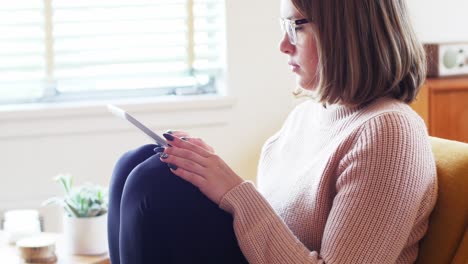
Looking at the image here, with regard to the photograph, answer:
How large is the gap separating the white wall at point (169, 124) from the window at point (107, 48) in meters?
0.11

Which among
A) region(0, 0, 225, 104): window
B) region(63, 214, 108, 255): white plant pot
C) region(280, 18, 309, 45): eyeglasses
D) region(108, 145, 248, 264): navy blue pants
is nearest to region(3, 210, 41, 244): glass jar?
region(63, 214, 108, 255): white plant pot

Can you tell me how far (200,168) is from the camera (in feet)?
4.39

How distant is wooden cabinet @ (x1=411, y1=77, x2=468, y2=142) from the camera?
2227 millimetres

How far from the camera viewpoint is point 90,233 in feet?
6.21

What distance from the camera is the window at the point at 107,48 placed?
7.86 ft

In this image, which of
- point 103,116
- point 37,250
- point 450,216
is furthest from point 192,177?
point 103,116

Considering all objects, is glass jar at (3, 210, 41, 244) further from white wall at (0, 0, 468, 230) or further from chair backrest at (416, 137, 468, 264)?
chair backrest at (416, 137, 468, 264)

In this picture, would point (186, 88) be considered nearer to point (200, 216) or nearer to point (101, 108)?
point (101, 108)

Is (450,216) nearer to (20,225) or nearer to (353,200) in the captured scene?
(353,200)

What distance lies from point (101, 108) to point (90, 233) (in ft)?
1.89

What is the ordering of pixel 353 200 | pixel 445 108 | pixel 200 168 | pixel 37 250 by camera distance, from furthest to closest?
1. pixel 445 108
2. pixel 37 250
3. pixel 200 168
4. pixel 353 200

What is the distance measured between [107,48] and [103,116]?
241mm

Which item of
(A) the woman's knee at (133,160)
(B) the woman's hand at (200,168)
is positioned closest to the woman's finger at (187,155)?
(B) the woman's hand at (200,168)

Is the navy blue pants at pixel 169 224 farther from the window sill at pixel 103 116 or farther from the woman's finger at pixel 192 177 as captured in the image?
the window sill at pixel 103 116
